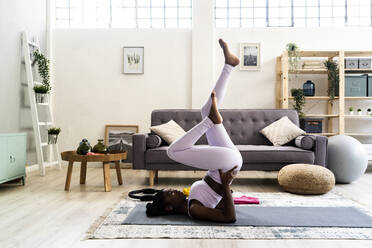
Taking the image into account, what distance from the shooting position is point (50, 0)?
245 inches

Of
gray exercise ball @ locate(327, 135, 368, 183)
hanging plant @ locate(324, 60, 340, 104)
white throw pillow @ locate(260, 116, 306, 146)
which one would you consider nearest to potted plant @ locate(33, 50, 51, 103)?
white throw pillow @ locate(260, 116, 306, 146)

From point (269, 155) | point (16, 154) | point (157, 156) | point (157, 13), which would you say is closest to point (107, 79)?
point (157, 13)

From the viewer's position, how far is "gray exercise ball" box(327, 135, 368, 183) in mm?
4285

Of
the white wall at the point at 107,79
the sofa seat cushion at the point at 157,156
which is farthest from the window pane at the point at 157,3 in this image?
the sofa seat cushion at the point at 157,156

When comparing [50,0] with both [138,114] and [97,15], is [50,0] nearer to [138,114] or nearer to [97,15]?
[97,15]

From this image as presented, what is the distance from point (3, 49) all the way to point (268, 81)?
3.98 m

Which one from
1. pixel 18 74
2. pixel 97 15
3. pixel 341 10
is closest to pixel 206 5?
pixel 97 15

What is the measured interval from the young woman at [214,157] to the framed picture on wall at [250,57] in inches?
144

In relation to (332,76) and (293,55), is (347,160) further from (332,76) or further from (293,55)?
(293,55)

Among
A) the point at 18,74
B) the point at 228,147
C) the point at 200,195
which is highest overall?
the point at 18,74

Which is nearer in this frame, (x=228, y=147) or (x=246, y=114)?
(x=228, y=147)

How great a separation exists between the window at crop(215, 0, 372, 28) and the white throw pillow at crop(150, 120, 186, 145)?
2.61 meters

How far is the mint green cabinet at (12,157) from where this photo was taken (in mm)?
3873

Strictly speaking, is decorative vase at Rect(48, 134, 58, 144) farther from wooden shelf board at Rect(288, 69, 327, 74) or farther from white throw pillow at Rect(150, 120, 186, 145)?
wooden shelf board at Rect(288, 69, 327, 74)
